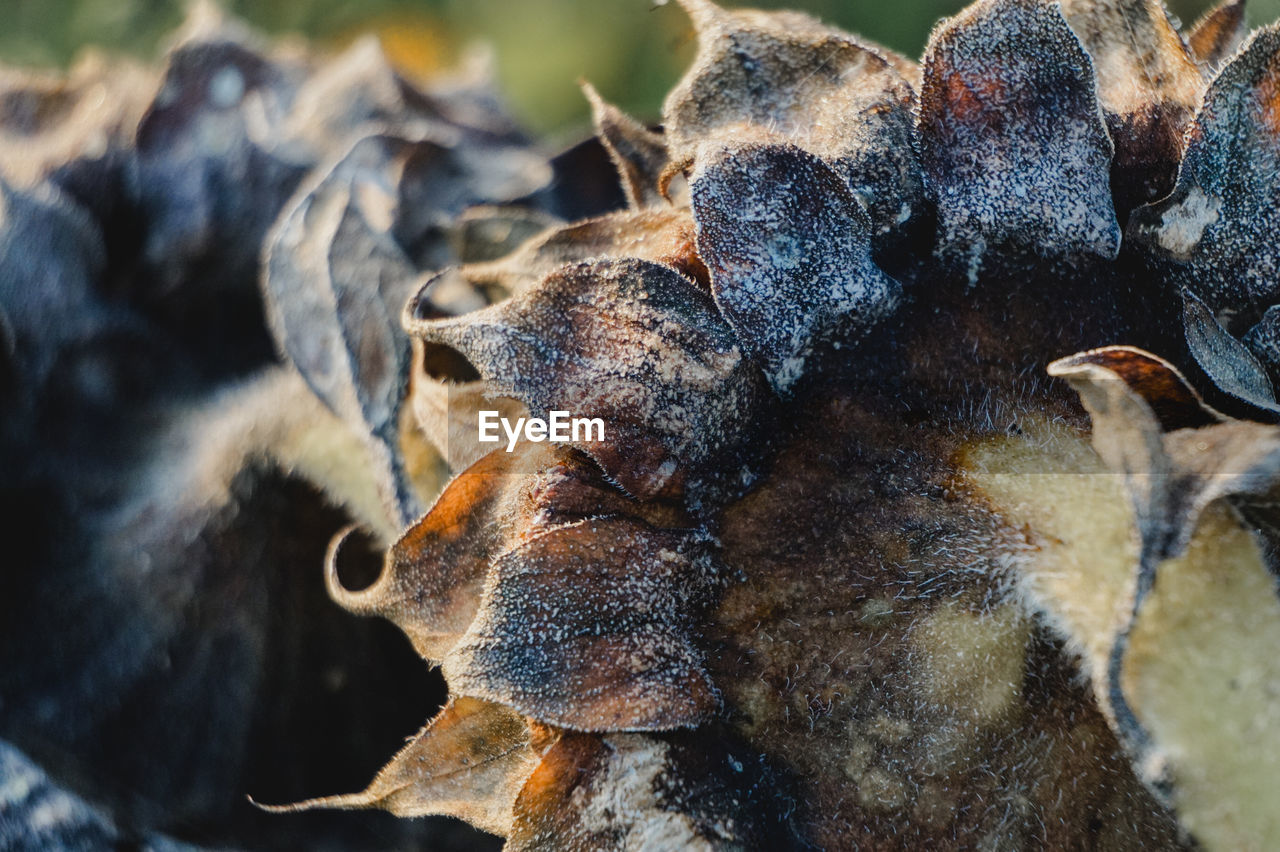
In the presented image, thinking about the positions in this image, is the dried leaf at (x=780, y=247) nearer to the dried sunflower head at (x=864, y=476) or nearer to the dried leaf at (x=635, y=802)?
the dried sunflower head at (x=864, y=476)

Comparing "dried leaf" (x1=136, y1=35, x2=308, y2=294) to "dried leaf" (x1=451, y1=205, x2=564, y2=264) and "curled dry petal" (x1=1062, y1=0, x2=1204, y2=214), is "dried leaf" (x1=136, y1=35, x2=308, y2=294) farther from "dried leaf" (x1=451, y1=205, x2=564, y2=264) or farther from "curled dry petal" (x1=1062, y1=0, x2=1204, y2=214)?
"curled dry petal" (x1=1062, y1=0, x2=1204, y2=214)

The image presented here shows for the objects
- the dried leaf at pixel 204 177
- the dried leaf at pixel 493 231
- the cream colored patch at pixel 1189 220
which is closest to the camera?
the cream colored patch at pixel 1189 220

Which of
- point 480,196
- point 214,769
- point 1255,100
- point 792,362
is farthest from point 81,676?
point 1255,100

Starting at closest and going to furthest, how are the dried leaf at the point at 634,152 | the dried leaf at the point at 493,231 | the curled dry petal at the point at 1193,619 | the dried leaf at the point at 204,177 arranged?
the curled dry petal at the point at 1193,619 < the dried leaf at the point at 634,152 < the dried leaf at the point at 493,231 < the dried leaf at the point at 204,177

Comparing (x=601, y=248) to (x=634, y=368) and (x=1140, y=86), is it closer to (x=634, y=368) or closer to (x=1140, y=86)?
(x=634, y=368)

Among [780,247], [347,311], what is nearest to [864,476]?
[780,247]

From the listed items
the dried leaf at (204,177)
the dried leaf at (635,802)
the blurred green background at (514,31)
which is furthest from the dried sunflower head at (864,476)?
the blurred green background at (514,31)
